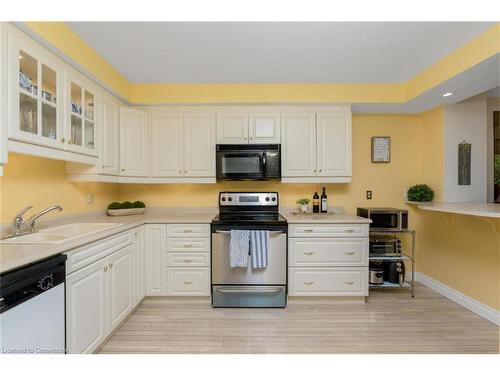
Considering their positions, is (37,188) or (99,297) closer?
(99,297)

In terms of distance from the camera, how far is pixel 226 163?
2.80 metres

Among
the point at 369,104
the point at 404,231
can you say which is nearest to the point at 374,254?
the point at 404,231

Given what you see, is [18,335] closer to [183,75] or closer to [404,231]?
[183,75]

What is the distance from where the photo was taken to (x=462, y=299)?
8.39ft

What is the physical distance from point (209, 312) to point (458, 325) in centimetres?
231

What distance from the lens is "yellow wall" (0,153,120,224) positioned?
173 centimetres

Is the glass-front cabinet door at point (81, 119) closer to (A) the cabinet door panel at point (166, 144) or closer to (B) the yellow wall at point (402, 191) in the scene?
(B) the yellow wall at point (402, 191)

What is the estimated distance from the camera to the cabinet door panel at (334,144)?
286 centimetres

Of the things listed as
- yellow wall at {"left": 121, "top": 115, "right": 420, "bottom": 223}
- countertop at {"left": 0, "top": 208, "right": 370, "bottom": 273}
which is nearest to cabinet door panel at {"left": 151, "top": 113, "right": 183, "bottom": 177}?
yellow wall at {"left": 121, "top": 115, "right": 420, "bottom": 223}

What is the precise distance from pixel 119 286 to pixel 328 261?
200 cm

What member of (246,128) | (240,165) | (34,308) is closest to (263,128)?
(246,128)

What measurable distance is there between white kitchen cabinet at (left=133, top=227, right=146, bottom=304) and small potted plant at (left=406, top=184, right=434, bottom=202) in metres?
3.20

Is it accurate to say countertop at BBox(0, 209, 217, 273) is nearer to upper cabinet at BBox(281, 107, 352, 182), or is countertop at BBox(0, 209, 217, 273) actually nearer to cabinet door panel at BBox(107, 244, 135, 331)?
cabinet door panel at BBox(107, 244, 135, 331)

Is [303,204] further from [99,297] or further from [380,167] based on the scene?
[99,297]
